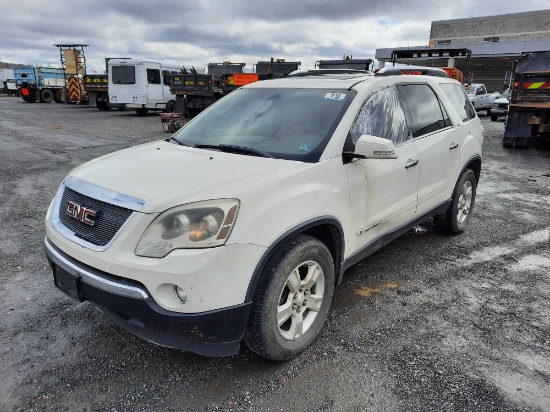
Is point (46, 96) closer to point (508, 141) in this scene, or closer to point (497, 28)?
point (508, 141)

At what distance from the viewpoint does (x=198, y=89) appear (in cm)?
1750

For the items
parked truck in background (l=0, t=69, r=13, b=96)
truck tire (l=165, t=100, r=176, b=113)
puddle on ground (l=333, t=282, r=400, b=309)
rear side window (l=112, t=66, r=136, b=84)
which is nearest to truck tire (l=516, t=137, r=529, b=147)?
puddle on ground (l=333, t=282, r=400, b=309)

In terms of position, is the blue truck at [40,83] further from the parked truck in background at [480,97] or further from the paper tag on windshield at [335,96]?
the paper tag on windshield at [335,96]

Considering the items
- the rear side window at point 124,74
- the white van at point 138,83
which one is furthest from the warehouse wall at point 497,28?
the rear side window at point 124,74

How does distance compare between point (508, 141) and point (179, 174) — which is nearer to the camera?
Result: point (179, 174)

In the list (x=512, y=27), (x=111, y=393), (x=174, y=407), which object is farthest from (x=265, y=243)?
(x=512, y=27)

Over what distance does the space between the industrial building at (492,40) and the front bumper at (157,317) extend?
28.8 meters

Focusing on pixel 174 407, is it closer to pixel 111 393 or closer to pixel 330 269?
pixel 111 393

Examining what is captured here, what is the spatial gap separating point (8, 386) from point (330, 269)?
208 cm

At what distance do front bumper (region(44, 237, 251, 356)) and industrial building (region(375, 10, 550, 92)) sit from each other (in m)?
28.8

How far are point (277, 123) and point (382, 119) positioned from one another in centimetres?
88

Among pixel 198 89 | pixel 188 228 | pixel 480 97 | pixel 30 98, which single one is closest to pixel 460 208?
pixel 188 228

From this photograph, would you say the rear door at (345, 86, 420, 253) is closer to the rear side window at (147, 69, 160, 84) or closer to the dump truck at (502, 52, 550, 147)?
the dump truck at (502, 52, 550, 147)

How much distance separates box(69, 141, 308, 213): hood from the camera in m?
2.33
